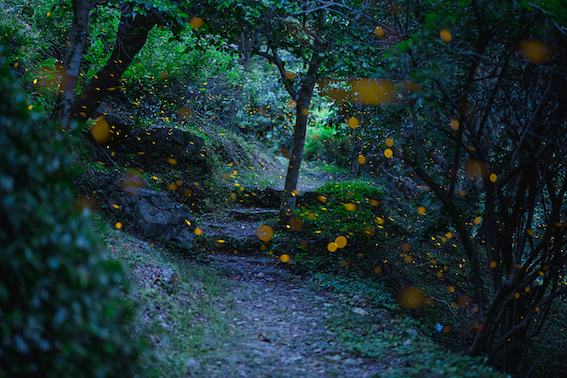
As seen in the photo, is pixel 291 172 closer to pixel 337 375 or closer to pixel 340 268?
pixel 340 268

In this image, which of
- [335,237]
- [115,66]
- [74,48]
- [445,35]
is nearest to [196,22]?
[115,66]

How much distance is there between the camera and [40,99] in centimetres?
671

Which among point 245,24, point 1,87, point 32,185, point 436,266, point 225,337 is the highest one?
point 245,24

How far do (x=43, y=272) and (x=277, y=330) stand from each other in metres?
3.37

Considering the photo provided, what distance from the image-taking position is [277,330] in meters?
4.87

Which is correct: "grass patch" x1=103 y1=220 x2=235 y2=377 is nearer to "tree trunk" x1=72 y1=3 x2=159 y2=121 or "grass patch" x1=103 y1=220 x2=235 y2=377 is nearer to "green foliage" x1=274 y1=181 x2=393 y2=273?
"green foliage" x1=274 y1=181 x2=393 y2=273

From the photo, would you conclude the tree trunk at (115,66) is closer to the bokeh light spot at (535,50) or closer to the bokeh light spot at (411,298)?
the bokeh light spot at (535,50)

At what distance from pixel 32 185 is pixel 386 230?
796 centimetres

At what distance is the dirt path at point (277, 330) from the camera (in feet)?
12.2

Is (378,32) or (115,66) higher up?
(378,32)

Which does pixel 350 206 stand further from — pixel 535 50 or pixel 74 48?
pixel 74 48

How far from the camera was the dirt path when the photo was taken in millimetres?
3730

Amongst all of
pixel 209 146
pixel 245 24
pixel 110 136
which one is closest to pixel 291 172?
pixel 245 24

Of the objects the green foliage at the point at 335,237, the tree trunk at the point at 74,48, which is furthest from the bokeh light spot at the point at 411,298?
the tree trunk at the point at 74,48
